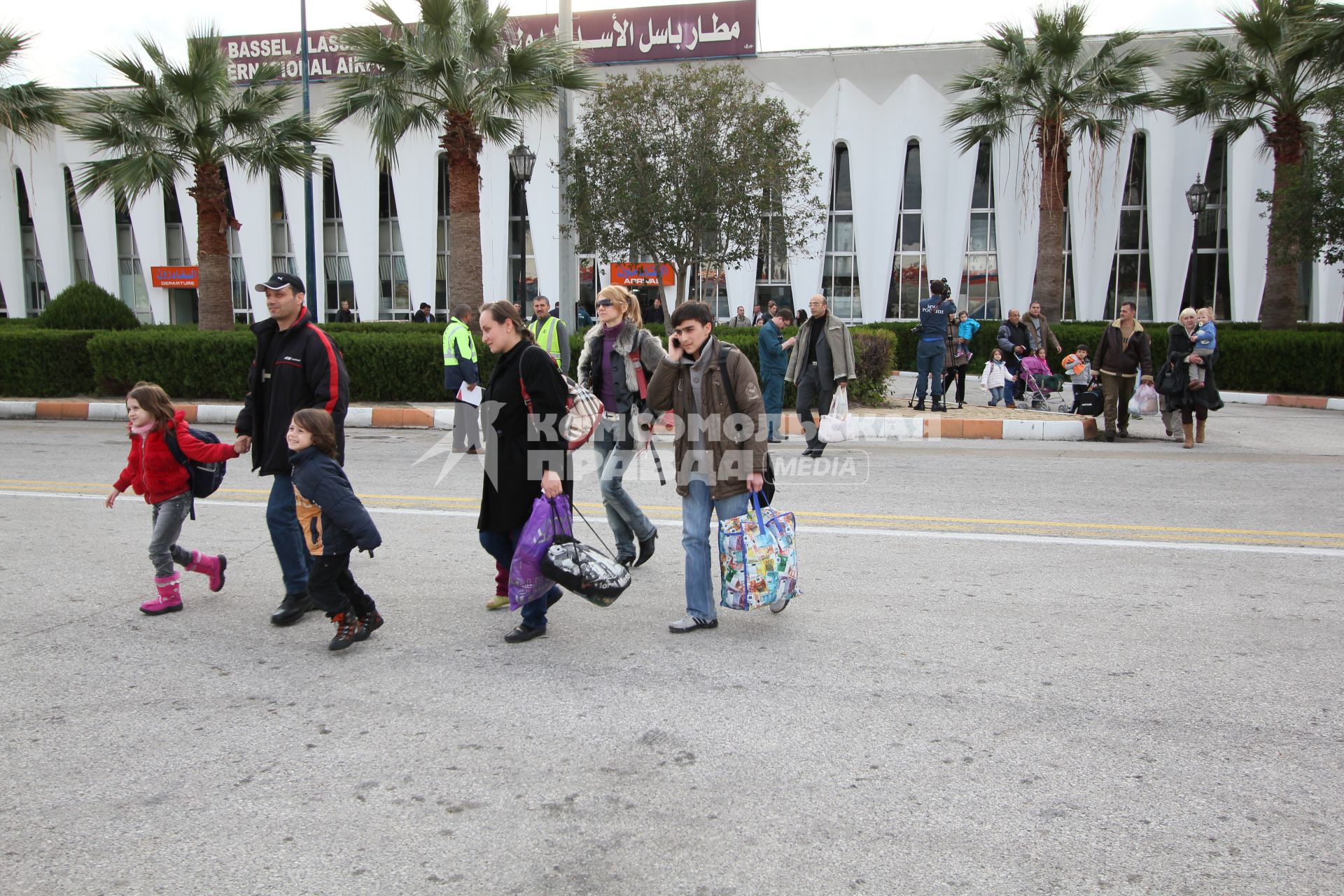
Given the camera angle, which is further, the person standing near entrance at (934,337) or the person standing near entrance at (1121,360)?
the person standing near entrance at (934,337)

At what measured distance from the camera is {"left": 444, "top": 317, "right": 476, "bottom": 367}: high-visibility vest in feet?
36.6

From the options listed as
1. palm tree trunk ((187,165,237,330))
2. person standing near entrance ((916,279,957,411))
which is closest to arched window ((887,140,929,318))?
person standing near entrance ((916,279,957,411))

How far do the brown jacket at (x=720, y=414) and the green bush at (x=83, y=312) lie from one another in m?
17.7

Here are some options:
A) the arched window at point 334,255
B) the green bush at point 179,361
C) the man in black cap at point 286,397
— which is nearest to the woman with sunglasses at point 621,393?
the man in black cap at point 286,397

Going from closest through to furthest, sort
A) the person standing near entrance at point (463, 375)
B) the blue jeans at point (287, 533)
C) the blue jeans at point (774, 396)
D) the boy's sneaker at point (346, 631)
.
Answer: the boy's sneaker at point (346, 631)
the blue jeans at point (287, 533)
the person standing near entrance at point (463, 375)
the blue jeans at point (774, 396)

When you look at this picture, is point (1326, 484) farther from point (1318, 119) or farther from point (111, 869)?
point (1318, 119)

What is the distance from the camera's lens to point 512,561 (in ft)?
15.4

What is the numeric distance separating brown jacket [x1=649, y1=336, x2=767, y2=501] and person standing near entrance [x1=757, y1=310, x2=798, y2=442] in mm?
7397

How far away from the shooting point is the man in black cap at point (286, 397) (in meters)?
4.95

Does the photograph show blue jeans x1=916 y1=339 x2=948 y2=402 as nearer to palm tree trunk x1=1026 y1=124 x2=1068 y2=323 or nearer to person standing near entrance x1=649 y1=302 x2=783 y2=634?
person standing near entrance x1=649 y1=302 x2=783 y2=634

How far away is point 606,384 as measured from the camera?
6.38 meters

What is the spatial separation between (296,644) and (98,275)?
40787 millimetres

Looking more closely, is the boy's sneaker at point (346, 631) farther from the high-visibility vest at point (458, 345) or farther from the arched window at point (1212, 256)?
the arched window at point (1212, 256)

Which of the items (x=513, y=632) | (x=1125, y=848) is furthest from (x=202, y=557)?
(x=1125, y=848)
